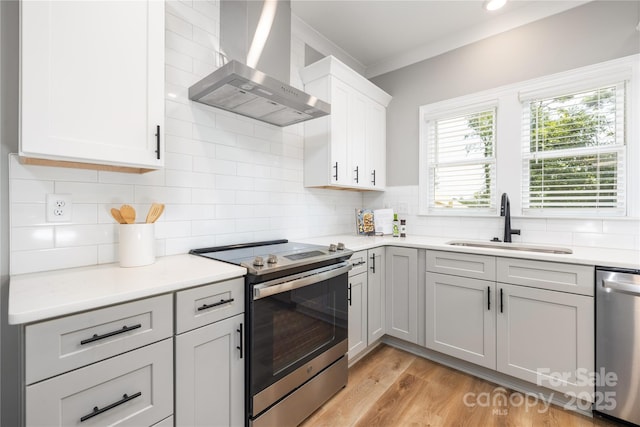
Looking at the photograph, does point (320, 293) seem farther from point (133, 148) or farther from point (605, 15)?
point (605, 15)

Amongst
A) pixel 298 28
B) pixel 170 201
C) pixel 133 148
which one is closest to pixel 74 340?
pixel 133 148

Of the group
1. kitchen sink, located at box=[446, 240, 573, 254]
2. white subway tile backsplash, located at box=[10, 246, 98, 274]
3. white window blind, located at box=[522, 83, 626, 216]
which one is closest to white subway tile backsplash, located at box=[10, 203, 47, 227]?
white subway tile backsplash, located at box=[10, 246, 98, 274]

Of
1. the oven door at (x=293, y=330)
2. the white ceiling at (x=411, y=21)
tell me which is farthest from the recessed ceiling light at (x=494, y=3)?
the oven door at (x=293, y=330)

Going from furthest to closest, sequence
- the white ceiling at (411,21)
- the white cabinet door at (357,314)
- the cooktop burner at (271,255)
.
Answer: the white ceiling at (411,21) < the white cabinet door at (357,314) < the cooktop burner at (271,255)

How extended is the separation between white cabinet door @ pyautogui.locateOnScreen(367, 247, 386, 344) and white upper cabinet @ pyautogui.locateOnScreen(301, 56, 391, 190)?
719mm

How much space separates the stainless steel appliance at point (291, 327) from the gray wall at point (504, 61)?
5.77 feet

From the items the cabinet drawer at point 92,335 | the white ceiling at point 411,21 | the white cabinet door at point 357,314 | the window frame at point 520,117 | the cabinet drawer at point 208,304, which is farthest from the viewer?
the white ceiling at point 411,21

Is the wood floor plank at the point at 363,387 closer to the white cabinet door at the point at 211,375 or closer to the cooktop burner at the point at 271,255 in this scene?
the white cabinet door at the point at 211,375

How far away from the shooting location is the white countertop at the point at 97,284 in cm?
88

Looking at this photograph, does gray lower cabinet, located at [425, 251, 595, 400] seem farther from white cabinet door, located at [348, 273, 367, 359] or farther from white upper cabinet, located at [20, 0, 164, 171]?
white upper cabinet, located at [20, 0, 164, 171]

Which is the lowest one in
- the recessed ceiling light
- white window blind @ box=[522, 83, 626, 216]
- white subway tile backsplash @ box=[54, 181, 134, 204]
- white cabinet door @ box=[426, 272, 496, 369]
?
white cabinet door @ box=[426, 272, 496, 369]

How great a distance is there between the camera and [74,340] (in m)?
0.93

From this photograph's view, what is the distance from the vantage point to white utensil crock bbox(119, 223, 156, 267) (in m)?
1.38

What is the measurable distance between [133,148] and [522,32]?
10.1 feet
